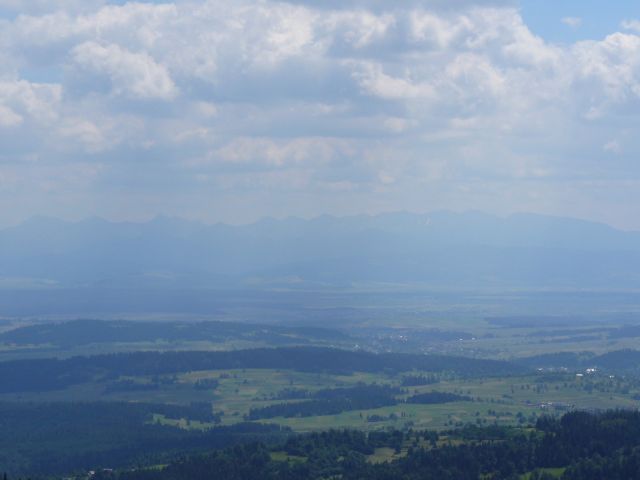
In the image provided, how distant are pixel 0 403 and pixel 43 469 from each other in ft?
173

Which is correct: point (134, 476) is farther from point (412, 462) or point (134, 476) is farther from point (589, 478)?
point (589, 478)

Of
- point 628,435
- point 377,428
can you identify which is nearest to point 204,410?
point 377,428

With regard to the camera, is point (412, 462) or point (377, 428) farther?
point (377, 428)

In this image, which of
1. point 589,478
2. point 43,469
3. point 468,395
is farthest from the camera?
point 468,395

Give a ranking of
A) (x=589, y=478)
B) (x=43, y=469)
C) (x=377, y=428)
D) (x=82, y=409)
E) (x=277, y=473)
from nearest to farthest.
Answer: (x=589, y=478)
(x=277, y=473)
(x=43, y=469)
(x=377, y=428)
(x=82, y=409)

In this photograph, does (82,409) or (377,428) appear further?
(82,409)

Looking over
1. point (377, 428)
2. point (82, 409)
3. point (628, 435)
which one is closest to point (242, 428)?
point (377, 428)

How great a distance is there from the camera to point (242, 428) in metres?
166

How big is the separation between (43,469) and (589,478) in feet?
227

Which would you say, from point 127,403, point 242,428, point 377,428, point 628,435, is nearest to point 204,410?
point 127,403

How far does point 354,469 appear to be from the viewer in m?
117

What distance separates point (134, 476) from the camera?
384ft

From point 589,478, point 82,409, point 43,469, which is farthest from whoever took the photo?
point 82,409

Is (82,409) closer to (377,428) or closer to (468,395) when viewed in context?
(377,428)
